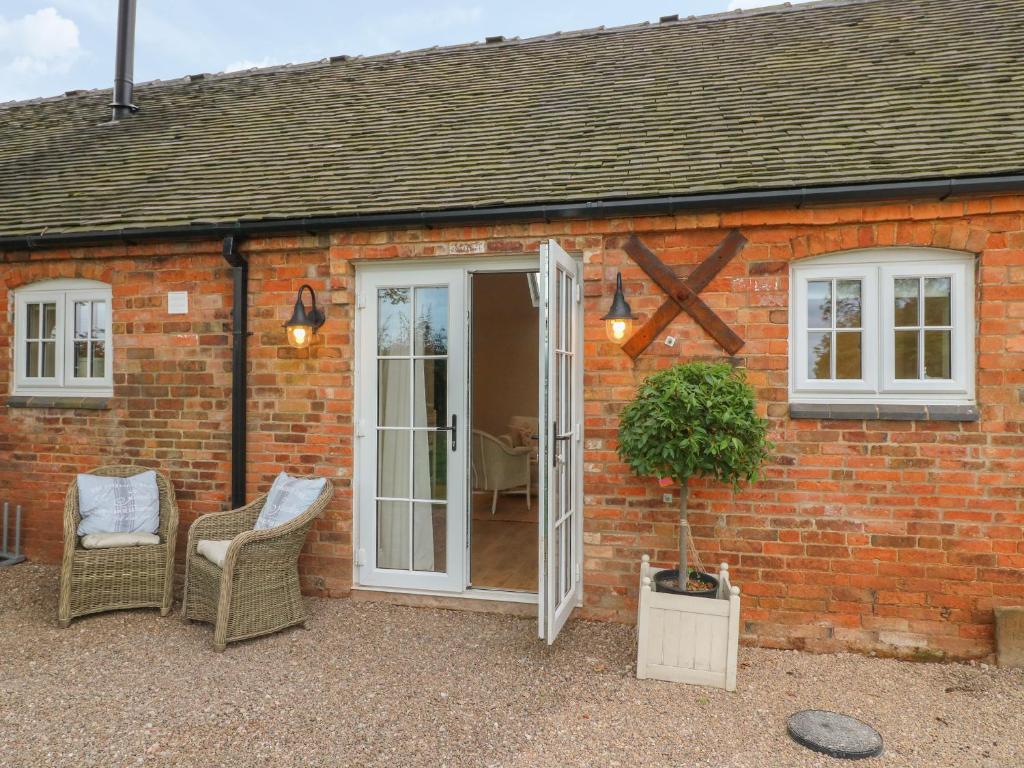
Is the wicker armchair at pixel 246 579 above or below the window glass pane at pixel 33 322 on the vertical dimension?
below

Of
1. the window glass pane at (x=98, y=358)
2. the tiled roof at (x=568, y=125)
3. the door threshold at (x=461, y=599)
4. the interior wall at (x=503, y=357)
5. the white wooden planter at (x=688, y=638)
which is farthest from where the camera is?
the interior wall at (x=503, y=357)

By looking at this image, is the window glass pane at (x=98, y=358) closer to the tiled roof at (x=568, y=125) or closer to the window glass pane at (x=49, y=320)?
the window glass pane at (x=49, y=320)

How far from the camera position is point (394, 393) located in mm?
4898

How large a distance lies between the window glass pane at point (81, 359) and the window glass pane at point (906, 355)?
6192mm

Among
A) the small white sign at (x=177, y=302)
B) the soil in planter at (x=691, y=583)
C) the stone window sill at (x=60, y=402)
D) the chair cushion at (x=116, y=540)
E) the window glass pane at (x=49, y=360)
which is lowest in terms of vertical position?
the soil in planter at (x=691, y=583)

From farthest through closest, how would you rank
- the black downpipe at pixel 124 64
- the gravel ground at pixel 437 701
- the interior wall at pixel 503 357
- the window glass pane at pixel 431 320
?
1. the interior wall at pixel 503 357
2. the black downpipe at pixel 124 64
3. the window glass pane at pixel 431 320
4. the gravel ground at pixel 437 701

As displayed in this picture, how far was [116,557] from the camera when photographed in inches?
180

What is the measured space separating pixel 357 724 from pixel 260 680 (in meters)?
0.80

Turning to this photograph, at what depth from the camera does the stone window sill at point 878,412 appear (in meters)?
3.95

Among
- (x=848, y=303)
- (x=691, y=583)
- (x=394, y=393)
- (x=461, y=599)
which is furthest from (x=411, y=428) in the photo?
(x=848, y=303)

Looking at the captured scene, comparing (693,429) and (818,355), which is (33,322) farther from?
(818,355)

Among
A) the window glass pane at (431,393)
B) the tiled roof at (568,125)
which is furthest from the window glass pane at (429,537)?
the tiled roof at (568,125)

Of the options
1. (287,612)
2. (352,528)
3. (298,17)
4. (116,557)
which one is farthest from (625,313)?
(298,17)

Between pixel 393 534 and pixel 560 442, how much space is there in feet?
5.49
